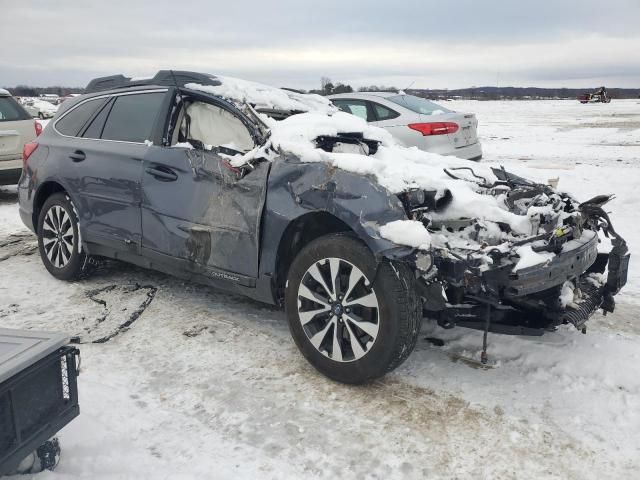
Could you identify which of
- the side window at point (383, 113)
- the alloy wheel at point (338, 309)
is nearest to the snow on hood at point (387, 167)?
the alloy wheel at point (338, 309)

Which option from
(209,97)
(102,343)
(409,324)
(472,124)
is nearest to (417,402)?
(409,324)

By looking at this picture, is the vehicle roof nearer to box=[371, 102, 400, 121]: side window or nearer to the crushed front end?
box=[371, 102, 400, 121]: side window

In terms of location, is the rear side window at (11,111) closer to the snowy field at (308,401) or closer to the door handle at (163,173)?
the snowy field at (308,401)

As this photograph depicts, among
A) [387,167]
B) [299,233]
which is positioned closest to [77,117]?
[299,233]

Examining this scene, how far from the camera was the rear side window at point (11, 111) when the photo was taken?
360 inches

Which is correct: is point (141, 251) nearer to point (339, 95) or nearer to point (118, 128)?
point (118, 128)

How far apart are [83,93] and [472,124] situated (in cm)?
554

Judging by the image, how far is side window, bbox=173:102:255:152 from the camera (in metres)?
3.98

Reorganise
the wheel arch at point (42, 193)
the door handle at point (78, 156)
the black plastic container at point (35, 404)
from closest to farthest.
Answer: the black plastic container at point (35, 404) < the door handle at point (78, 156) < the wheel arch at point (42, 193)

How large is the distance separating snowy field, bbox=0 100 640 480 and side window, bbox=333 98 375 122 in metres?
4.75

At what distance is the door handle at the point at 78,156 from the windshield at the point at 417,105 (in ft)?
16.2

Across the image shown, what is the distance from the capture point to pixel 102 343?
13.0 ft

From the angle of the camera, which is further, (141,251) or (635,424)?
(141,251)

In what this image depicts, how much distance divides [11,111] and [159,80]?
600 centimetres
